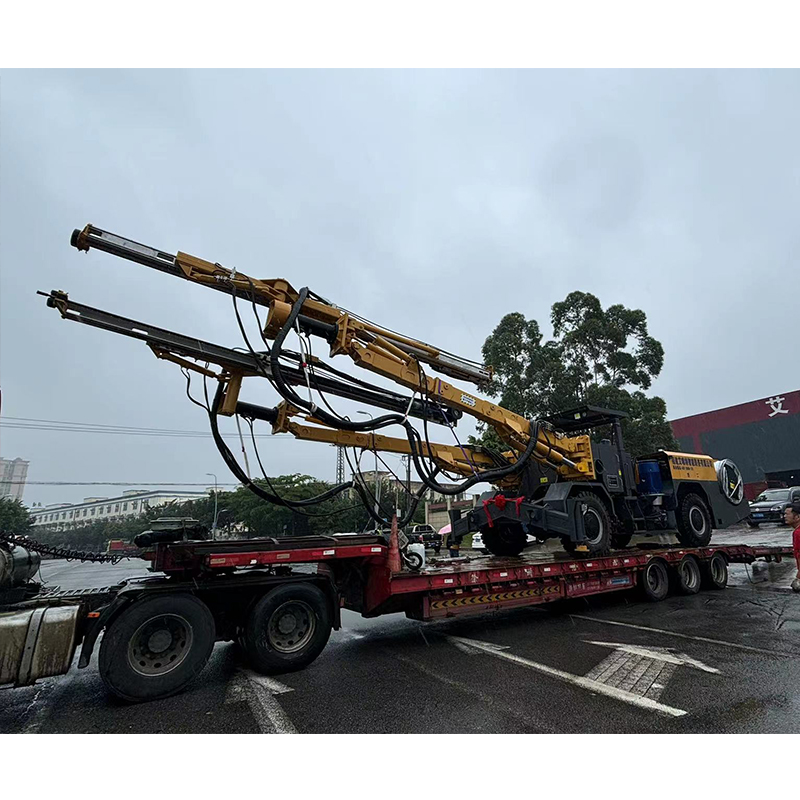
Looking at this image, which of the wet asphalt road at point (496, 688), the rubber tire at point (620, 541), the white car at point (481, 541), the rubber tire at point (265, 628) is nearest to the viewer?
the wet asphalt road at point (496, 688)

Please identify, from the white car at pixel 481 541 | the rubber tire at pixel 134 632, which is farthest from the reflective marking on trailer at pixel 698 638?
the rubber tire at pixel 134 632

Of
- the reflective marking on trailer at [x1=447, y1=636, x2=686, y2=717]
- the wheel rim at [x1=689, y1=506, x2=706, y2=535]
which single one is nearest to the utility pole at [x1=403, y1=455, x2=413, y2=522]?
the reflective marking on trailer at [x1=447, y1=636, x2=686, y2=717]

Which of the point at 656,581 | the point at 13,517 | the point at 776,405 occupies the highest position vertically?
the point at 776,405

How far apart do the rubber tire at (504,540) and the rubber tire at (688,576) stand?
2.91 metres

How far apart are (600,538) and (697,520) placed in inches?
140

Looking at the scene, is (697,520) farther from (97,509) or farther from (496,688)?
(97,509)

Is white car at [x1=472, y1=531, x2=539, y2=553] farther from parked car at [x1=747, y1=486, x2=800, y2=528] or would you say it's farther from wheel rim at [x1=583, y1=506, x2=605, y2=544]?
parked car at [x1=747, y1=486, x2=800, y2=528]

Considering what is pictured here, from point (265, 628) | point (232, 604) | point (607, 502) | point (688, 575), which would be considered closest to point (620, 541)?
point (688, 575)

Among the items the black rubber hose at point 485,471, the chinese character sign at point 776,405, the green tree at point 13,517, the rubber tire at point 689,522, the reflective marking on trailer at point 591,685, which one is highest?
the chinese character sign at point 776,405

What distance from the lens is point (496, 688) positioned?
4.86 metres

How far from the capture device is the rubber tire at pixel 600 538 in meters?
8.98

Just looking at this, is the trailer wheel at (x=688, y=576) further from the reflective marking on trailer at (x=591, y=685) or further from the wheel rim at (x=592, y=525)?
the reflective marking on trailer at (x=591, y=685)

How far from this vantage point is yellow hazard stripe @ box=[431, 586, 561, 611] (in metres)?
6.63

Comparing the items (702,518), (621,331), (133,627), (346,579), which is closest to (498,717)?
(346,579)
